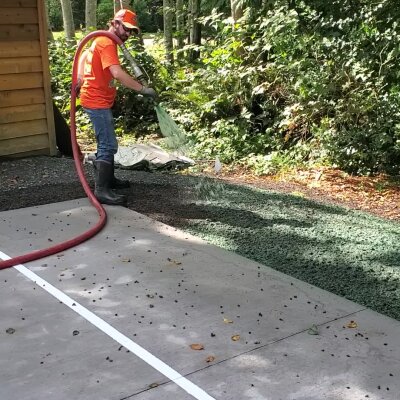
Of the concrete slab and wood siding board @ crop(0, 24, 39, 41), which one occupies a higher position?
wood siding board @ crop(0, 24, 39, 41)

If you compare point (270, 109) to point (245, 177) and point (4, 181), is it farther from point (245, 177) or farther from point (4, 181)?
point (4, 181)

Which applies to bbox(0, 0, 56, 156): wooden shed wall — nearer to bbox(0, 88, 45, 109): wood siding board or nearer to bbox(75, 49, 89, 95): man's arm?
bbox(0, 88, 45, 109): wood siding board

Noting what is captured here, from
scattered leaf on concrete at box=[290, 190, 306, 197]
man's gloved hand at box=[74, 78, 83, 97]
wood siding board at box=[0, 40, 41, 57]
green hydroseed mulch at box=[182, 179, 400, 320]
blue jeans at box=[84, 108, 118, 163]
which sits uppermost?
wood siding board at box=[0, 40, 41, 57]

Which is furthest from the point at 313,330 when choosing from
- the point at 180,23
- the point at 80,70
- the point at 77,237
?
the point at 180,23

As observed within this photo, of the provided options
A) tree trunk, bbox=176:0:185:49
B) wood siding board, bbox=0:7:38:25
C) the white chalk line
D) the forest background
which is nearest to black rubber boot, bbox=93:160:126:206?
the white chalk line

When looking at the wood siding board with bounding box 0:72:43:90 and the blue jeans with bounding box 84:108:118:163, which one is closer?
the blue jeans with bounding box 84:108:118:163

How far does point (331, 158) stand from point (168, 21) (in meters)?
8.54

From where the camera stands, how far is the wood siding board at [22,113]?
783cm

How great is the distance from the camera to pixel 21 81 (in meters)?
7.93

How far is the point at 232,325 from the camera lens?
336cm

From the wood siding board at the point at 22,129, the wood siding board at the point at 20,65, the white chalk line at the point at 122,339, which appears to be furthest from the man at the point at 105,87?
the wood siding board at the point at 22,129

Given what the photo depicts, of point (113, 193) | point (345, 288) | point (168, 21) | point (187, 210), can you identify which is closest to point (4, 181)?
point (113, 193)

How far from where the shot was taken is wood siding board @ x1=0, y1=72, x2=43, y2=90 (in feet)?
25.4

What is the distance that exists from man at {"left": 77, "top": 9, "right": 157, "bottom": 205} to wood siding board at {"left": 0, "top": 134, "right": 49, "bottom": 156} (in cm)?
250
